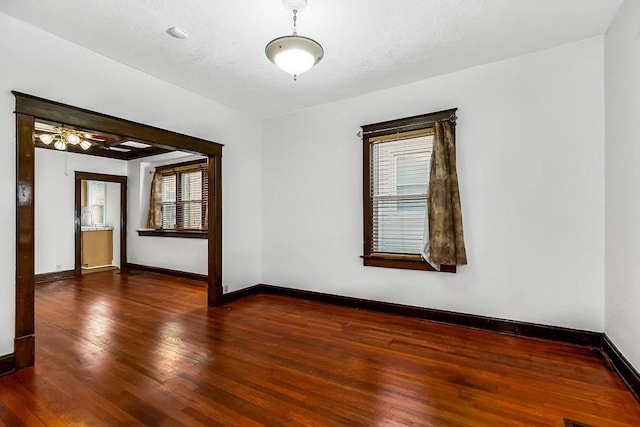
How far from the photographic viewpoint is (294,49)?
2.30 m

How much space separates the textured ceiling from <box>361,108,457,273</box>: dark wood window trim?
52 cm

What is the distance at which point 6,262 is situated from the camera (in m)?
2.50

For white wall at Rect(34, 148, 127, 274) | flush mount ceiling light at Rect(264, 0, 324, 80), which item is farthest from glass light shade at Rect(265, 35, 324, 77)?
white wall at Rect(34, 148, 127, 274)

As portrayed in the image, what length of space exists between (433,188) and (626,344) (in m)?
2.05

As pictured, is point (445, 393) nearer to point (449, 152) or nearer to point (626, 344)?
point (626, 344)

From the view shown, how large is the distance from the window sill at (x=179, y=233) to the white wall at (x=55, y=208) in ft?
4.52

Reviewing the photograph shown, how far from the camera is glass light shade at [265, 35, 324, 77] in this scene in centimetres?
227

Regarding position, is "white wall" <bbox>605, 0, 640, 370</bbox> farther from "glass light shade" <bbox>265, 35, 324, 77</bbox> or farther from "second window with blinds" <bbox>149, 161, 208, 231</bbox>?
"second window with blinds" <bbox>149, 161, 208, 231</bbox>

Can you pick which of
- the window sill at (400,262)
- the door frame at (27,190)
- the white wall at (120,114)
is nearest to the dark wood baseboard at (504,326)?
the window sill at (400,262)

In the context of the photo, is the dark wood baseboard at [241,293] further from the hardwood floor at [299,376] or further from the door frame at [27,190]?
the door frame at [27,190]

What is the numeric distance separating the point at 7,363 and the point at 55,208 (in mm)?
4885

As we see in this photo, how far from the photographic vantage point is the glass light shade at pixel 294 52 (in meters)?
2.27

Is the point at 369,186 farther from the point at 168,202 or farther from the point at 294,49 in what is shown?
the point at 168,202

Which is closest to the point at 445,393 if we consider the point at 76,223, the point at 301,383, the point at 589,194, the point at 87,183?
the point at 301,383
